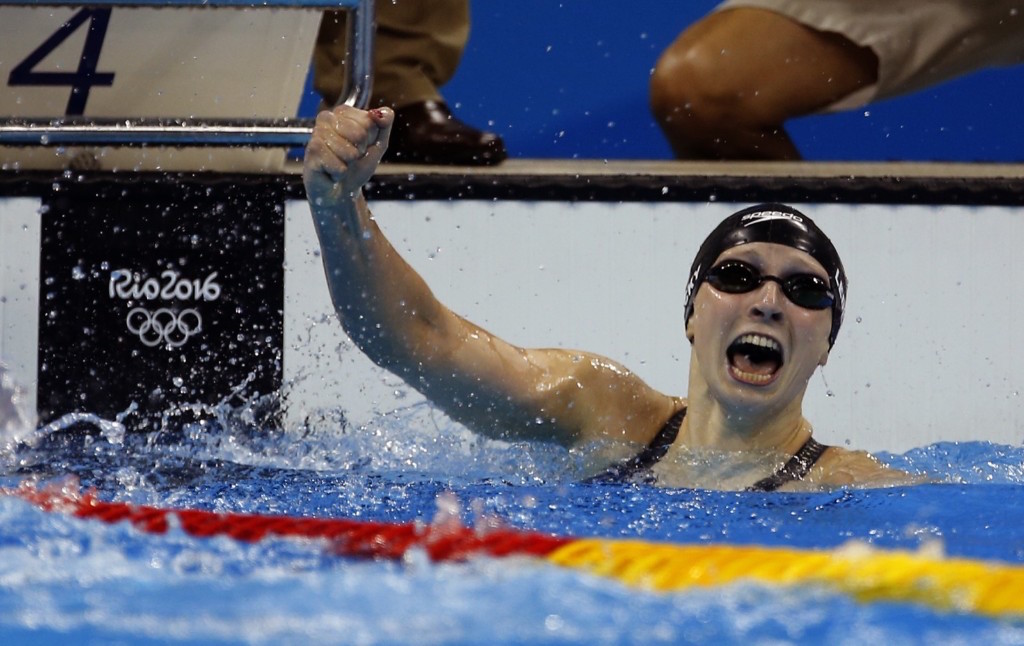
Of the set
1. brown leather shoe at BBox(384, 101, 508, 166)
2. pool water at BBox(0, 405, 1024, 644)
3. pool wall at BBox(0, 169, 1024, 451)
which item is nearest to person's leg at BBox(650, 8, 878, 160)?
pool wall at BBox(0, 169, 1024, 451)

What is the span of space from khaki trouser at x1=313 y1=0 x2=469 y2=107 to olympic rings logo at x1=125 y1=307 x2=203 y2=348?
1.94ft

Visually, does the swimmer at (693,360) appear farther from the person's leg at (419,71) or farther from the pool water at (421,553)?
the person's leg at (419,71)

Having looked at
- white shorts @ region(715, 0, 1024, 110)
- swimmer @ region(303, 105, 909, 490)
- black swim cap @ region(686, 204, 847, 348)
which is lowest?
swimmer @ region(303, 105, 909, 490)

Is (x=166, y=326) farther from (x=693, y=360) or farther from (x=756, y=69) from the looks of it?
(x=756, y=69)

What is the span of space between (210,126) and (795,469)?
4.29 ft

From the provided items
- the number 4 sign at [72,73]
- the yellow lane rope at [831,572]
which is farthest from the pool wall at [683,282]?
the yellow lane rope at [831,572]

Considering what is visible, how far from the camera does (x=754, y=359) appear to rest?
230 centimetres

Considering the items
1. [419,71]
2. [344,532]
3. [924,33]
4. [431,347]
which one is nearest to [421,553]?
[344,532]

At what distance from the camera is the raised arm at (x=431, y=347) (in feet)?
6.31

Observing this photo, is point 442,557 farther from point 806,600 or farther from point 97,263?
point 97,263

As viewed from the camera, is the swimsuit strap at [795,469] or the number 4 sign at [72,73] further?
the number 4 sign at [72,73]

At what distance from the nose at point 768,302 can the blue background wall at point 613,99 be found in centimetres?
122

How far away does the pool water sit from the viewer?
4.13 feet

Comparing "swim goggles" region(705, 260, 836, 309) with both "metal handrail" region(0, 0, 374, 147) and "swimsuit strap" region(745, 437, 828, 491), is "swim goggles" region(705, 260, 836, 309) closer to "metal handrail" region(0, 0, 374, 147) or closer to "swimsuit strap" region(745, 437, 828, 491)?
"swimsuit strap" region(745, 437, 828, 491)
